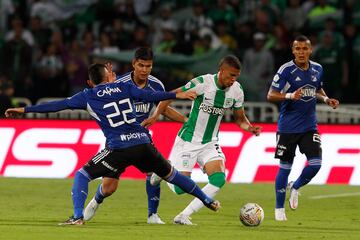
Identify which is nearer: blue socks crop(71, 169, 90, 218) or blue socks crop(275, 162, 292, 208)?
blue socks crop(71, 169, 90, 218)

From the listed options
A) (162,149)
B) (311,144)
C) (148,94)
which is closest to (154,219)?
(148,94)

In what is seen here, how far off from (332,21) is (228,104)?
962 centimetres

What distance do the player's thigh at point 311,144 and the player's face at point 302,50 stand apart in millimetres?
920

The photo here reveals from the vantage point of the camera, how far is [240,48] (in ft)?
80.7

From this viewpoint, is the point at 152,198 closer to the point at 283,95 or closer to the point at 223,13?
the point at 283,95

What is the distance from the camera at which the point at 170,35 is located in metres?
24.7

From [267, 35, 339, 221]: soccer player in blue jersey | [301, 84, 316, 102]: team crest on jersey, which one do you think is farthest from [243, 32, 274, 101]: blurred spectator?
[301, 84, 316, 102]: team crest on jersey

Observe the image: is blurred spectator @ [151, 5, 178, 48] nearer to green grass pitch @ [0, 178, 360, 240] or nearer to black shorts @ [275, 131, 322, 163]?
green grass pitch @ [0, 178, 360, 240]

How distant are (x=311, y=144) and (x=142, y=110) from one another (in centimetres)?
229

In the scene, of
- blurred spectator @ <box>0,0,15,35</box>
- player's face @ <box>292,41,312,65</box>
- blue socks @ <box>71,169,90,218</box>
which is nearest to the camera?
blue socks @ <box>71,169,90,218</box>

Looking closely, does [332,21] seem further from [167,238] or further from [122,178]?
[167,238]

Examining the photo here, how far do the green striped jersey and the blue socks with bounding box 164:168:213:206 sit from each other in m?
1.07

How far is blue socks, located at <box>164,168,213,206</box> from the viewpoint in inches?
546

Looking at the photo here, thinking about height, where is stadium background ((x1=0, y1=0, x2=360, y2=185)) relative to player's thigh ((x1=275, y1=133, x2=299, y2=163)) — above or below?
below
